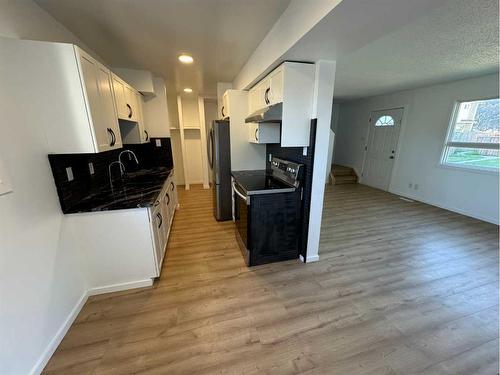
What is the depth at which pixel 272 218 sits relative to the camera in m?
2.24

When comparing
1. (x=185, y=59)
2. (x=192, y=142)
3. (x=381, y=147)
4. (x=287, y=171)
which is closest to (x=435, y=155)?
(x=381, y=147)

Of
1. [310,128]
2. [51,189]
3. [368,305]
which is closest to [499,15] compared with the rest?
[310,128]

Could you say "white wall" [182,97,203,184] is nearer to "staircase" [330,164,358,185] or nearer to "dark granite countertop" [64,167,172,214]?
"dark granite countertop" [64,167,172,214]

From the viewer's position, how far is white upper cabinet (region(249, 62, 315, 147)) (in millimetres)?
1913

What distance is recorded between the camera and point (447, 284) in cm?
206

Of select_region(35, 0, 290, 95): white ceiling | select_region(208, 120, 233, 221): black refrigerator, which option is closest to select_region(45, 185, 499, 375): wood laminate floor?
select_region(208, 120, 233, 221): black refrigerator

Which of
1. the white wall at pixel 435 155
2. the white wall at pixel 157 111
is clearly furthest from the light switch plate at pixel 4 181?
the white wall at pixel 435 155

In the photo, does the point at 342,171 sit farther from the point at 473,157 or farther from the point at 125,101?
the point at 125,101

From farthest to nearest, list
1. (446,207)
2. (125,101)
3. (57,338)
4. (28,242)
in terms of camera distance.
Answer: (446,207)
(125,101)
(57,338)
(28,242)

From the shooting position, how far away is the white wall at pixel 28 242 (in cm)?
114

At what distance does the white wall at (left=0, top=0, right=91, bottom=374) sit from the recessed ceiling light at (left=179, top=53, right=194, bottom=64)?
1249mm

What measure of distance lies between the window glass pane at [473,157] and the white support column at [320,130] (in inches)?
142

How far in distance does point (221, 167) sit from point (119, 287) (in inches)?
79.0

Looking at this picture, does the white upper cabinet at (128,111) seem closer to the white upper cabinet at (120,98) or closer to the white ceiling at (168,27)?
the white upper cabinet at (120,98)
